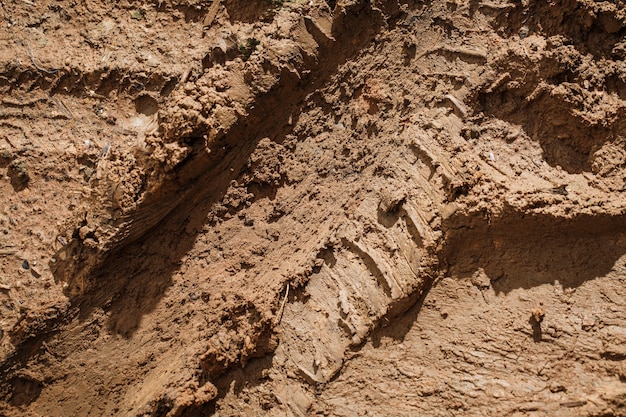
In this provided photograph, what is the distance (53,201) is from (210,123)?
91 centimetres

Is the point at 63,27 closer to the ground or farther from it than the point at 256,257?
farther from it

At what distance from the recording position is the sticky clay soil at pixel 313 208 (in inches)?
75.7

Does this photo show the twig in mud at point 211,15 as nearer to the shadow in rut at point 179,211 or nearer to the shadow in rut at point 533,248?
the shadow in rut at point 179,211

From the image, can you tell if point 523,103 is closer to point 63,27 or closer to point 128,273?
point 128,273

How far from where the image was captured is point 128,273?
241 centimetres

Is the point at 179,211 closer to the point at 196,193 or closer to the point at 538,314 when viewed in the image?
the point at 196,193

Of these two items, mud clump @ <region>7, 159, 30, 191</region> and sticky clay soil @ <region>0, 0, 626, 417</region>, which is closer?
sticky clay soil @ <region>0, 0, 626, 417</region>

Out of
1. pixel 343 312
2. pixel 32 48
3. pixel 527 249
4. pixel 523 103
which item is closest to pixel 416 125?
pixel 523 103

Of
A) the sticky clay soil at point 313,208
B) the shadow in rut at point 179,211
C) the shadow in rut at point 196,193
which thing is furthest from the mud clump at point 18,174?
the shadow in rut at point 196,193

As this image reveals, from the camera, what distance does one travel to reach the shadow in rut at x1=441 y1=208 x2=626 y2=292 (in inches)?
75.0

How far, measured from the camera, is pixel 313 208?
2.35 meters

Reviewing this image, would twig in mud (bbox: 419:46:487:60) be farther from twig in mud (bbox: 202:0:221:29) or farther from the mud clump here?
the mud clump


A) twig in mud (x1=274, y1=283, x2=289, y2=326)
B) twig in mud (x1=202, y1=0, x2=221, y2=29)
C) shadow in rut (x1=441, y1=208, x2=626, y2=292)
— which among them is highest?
twig in mud (x1=202, y1=0, x2=221, y2=29)

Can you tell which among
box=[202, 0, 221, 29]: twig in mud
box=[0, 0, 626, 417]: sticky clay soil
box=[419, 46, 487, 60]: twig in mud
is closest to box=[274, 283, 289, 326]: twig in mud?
box=[0, 0, 626, 417]: sticky clay soil
